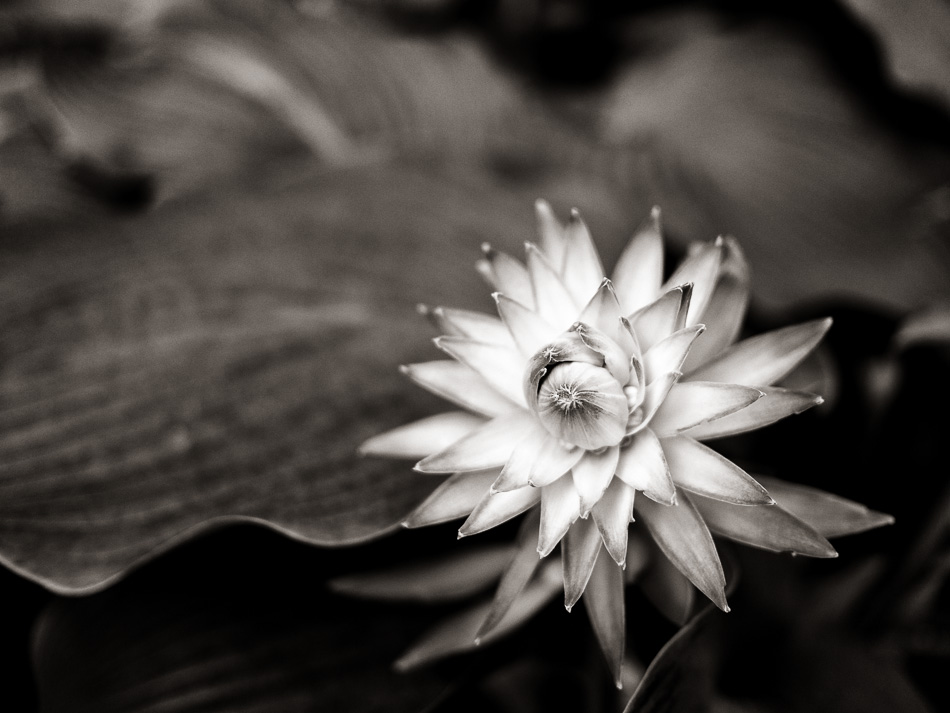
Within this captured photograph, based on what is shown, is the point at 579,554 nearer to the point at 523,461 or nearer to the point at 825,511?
the point at 523,461

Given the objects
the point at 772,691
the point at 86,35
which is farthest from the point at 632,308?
the point at 86,35

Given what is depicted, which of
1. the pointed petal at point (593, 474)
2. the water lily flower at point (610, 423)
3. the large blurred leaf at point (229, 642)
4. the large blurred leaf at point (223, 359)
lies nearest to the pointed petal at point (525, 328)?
the water lily flower at point (610, 423)

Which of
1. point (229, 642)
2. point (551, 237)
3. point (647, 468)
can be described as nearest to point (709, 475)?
point (647, 468)

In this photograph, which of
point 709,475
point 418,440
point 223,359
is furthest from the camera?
point 223,359

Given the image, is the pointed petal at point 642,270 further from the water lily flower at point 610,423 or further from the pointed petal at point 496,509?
the pointed petal at point 496,509

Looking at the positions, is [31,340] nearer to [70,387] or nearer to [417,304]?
[70,387]

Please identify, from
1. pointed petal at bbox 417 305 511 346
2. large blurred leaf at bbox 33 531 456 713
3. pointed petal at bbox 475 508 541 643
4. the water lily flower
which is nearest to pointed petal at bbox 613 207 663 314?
the water lily flower

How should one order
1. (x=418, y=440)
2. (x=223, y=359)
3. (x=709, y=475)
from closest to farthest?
(x=709, y=475) → (x=418, y=440) → (x=223, y=359)
